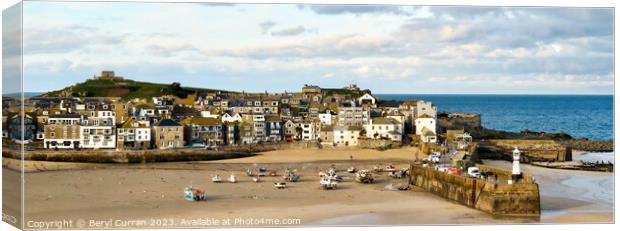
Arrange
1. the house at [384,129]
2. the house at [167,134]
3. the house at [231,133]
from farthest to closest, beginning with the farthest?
the house at [231,133] → the house at [384,129] → the house at [167,134]

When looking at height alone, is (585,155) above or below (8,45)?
below

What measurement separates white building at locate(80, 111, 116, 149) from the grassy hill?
620 cm

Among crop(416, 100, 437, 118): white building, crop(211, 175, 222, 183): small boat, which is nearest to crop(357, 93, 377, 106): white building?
crop(416, 100, 437, 118): white building

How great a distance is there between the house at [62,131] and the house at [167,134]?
2.50m

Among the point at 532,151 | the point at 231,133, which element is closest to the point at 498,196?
the point at 532,151

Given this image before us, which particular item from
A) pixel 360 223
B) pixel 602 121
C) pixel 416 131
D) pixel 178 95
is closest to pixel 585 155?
pixel 416 131

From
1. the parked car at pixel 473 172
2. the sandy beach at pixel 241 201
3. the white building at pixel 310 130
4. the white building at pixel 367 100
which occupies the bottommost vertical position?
the sandy beach at pixel 241 201

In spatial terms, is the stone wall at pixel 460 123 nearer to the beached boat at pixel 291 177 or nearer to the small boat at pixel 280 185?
the beached boat at pixel 291 177

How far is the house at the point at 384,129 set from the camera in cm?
3381

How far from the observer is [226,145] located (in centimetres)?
3325

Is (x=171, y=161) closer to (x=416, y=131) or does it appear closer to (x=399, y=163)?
(x=399, y=163)

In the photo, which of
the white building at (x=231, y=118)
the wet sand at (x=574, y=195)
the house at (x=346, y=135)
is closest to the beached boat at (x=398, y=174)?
the wet sand at (x=574, y=195)

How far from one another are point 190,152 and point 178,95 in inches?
698

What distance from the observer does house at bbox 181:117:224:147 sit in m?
32.7
